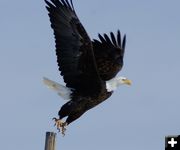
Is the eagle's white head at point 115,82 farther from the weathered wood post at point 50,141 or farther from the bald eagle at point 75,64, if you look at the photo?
the weathered wood post at point 50,141

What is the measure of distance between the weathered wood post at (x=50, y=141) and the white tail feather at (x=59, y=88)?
382 centimetres

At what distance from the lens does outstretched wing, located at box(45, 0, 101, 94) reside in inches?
391

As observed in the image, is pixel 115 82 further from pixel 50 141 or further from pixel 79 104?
pixel 50 141

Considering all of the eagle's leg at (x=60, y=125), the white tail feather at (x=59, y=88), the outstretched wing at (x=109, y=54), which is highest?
the outstretched wing at (x=109, y=54)

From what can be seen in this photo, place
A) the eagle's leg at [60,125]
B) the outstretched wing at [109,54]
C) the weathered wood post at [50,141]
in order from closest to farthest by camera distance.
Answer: the weathered wood post at [50,141] < the eagle's leg at [60,125] < the outstretched wing at [109,54]

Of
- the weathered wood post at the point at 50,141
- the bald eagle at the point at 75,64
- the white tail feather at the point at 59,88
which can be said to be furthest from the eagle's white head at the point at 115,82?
the weathered wood post at the point at 50,141

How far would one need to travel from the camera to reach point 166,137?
15.0ft

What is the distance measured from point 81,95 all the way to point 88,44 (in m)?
0.81

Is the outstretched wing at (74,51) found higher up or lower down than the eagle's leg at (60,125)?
higher up

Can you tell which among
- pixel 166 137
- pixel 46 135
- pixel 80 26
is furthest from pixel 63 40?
pixel 166 137

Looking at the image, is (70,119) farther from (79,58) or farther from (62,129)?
(79,58)

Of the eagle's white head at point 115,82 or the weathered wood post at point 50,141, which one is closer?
the weathered wood post at point 50,141

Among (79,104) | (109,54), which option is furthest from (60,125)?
(109,54)

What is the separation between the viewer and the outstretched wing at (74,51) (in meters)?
9.94
